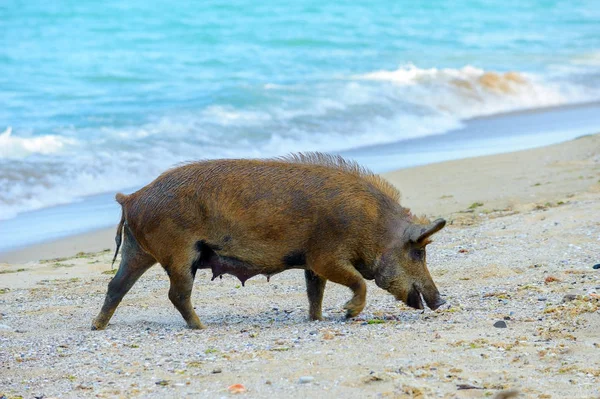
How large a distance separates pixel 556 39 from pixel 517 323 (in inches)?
1097

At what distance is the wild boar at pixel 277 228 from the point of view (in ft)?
24.0

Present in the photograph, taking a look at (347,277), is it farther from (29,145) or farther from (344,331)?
(29,145)

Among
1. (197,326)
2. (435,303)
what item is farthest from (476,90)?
(197,326)

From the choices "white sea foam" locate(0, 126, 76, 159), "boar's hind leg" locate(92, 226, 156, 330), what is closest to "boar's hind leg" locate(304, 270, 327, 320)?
"boar's hind leg" locate(92, 226, 156, 330)

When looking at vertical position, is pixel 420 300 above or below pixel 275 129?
below

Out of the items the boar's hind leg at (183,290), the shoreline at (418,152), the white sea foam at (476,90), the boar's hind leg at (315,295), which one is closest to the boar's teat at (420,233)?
the boar's hind leg at (315,295)

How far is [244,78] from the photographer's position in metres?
24.5

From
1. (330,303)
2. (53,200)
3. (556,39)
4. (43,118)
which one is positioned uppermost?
(556,39)

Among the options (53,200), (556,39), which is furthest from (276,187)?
(556,39)

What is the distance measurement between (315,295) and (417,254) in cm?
84

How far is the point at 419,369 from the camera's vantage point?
18.9 feet

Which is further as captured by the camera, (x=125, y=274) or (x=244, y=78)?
(x=244, y=78)

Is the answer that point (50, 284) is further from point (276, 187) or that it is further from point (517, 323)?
point (517, 323)

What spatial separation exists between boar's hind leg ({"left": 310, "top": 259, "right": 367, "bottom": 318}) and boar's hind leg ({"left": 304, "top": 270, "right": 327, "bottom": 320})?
10.3 inches
